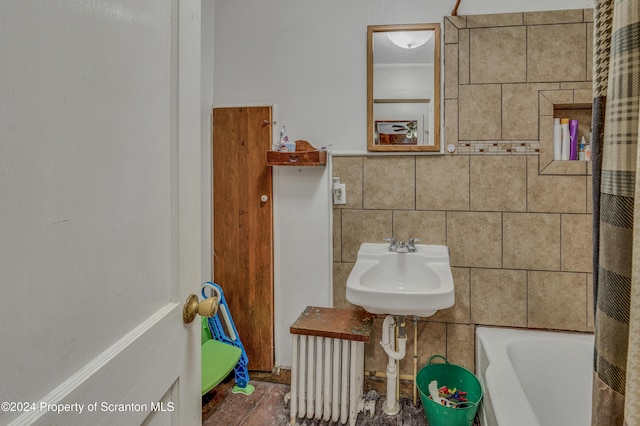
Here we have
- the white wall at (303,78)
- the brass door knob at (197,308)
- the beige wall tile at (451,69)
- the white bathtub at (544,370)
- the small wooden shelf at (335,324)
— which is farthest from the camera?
the white wall at (303,78)

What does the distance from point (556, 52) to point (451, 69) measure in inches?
20.4

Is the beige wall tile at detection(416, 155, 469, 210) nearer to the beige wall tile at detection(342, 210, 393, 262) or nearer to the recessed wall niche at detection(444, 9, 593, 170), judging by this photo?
the recessed wall niche at detection(444, 9, 593, 170)

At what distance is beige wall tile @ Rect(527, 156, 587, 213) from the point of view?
70.8 inches

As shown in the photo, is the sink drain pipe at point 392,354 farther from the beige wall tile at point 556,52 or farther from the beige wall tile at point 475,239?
the beige wall tile at point 556,52

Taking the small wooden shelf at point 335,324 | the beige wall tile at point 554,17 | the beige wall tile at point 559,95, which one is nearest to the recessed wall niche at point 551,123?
the beige wall tile at point 559,95

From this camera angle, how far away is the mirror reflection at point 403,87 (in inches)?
74.8

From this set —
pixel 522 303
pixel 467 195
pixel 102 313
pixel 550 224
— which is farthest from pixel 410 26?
pixel 102 313

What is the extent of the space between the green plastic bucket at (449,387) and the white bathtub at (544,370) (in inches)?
2.6

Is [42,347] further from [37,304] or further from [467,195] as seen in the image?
[467,195]

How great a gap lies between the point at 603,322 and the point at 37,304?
71cm

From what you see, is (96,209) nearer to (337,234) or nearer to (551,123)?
(337,234)

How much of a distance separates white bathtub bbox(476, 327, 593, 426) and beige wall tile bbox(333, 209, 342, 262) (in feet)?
2.80

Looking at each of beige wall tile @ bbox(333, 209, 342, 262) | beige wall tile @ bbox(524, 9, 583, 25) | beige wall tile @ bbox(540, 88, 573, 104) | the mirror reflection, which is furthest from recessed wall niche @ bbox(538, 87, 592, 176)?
beige wall tile @ bbox(333, 209, 342, 262)

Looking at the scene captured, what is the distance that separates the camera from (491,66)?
6.07 ft
